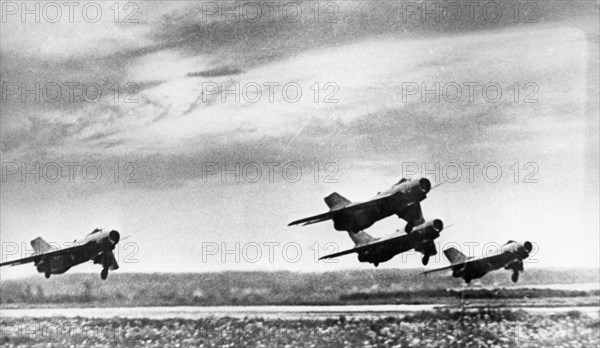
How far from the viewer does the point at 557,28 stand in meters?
7.82

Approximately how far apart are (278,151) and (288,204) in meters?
0.66

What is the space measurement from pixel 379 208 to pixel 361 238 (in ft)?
1.37

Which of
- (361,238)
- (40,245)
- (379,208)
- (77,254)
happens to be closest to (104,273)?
(77,254)

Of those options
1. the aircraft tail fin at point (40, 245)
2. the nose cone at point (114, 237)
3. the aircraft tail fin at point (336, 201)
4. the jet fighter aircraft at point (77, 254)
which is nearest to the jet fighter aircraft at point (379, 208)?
the aircraft tail fin at point (336, 201)

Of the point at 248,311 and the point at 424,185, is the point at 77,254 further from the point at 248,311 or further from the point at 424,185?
the point at 424,185

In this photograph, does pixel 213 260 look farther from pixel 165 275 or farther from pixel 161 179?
pixel 161 179

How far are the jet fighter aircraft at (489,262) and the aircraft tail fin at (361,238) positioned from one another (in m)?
0.77

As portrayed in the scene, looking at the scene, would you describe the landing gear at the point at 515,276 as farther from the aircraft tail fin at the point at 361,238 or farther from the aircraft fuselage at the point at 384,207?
the aircraft tail fin at the point at 361,238

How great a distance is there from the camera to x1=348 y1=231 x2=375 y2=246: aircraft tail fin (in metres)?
7.95

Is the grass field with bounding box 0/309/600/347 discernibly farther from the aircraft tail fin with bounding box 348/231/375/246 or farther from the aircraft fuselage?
the aircraft fuselage

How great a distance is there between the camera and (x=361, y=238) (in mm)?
7973

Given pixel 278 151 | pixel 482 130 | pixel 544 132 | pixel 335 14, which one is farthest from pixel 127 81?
pixel 544 132

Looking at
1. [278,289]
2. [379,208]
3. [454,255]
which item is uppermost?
[379,208]

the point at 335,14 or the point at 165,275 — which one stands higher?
the point at 335,14
